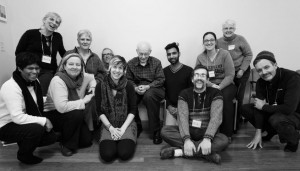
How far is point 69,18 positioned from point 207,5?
7.59 ft

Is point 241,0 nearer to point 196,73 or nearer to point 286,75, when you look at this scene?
point 286,75

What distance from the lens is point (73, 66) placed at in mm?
2354

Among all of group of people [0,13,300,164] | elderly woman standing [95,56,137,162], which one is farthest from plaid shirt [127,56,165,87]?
elderly woman standing [95,56,137,162]

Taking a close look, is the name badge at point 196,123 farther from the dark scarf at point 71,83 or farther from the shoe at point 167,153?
the dark scarf at point 71,83

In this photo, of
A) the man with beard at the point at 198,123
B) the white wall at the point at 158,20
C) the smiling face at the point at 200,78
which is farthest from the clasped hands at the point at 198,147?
the white wall at the point at 158,20

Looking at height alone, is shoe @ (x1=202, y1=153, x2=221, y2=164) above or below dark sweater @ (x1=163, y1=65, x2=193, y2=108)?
below

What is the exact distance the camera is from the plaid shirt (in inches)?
118

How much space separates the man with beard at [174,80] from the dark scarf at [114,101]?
77 centimetres

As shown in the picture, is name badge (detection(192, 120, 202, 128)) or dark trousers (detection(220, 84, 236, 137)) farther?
dark trousers (detection(220, 84, 236, 137))

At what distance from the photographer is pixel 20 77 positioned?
2.03 m

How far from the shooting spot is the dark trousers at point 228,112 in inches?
103

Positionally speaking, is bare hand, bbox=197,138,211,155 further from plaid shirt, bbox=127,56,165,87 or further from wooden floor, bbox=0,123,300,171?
plaid shirt, bbox=127,56,165,87

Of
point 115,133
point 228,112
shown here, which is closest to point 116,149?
point 115,133

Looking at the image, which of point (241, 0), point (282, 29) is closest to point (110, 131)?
point (241, 0)
